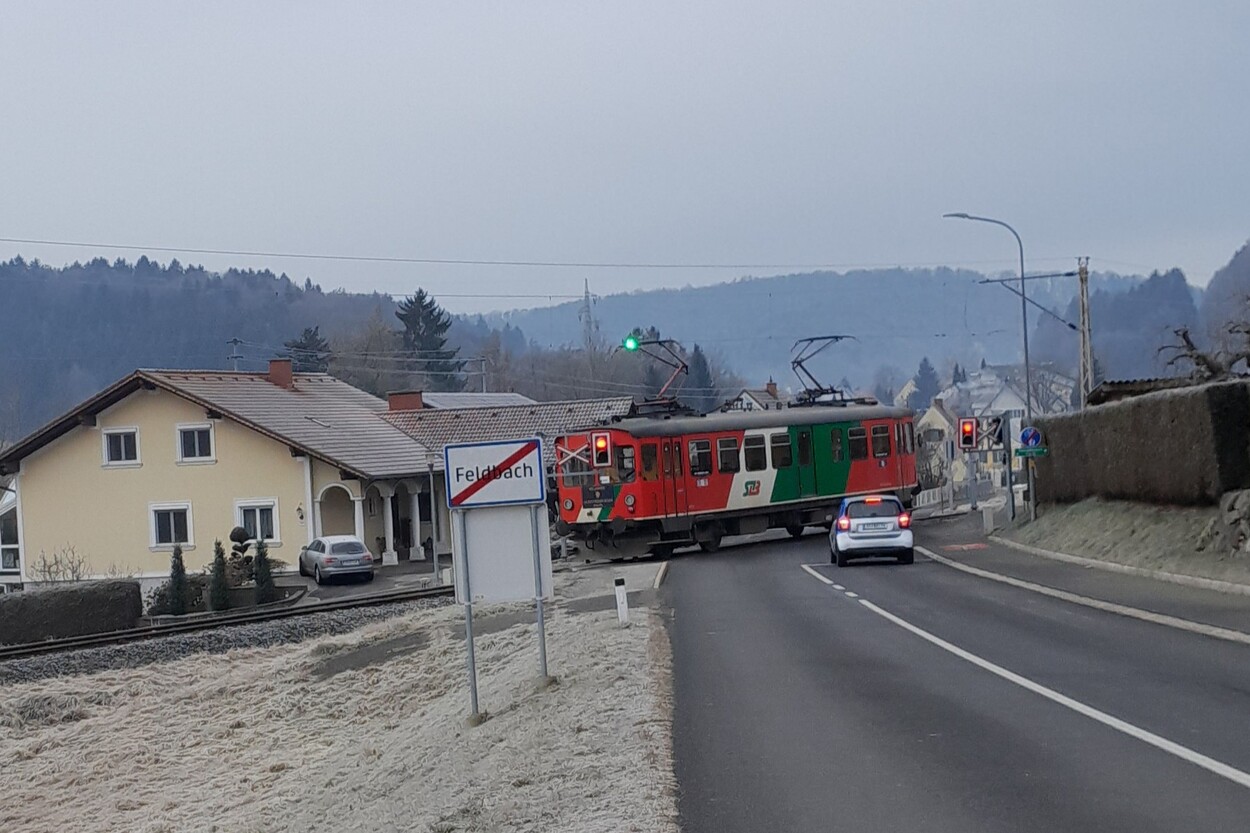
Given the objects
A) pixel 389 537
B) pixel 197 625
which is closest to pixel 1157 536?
pixel 197 625

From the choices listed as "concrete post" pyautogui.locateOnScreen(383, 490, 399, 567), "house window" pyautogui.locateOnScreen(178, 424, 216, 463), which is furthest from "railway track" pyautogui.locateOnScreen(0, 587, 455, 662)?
"house window" pyautogui.locateOnScreen(178, 424, 216, 463)

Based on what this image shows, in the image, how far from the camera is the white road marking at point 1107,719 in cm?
960

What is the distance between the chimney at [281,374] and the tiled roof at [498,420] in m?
4.38

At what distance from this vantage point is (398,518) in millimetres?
54688

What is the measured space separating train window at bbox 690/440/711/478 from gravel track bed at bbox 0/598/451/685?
8989 mm

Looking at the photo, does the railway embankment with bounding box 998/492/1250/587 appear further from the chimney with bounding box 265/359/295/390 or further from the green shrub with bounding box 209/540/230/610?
the chimney with bounding box 265/359/295/390

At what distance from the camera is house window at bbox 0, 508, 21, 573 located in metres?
57.8

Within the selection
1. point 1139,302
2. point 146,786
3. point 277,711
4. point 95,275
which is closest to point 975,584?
point 277,711

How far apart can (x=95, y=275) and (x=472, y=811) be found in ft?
582

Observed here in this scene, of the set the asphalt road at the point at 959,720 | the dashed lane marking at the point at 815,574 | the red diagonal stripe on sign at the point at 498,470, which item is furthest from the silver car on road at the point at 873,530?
the red diagonal stripe on sign at the point at 498,470

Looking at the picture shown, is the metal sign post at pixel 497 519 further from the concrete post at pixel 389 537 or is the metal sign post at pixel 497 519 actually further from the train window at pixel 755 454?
the concrete post at pixel 389 537

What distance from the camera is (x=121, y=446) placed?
5269 cm

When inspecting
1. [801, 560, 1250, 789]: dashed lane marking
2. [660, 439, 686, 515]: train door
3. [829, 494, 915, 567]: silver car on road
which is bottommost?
[801, 560, 1250, 789]: dashed lane marking

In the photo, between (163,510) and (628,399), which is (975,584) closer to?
(163,510)
